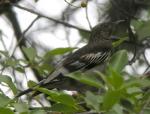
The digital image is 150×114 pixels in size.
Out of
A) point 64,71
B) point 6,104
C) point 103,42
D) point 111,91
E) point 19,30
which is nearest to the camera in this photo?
point 111,91

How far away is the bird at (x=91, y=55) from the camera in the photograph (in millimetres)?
4246

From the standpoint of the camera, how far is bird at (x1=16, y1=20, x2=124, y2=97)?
13.9 ft

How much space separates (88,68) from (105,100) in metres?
1.93

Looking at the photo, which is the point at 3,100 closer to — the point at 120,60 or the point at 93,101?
the point at 93,101

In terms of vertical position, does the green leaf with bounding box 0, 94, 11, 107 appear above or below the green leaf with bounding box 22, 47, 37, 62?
below

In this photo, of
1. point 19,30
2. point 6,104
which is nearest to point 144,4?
point 19,30

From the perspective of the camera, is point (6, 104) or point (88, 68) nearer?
point (6, 104)

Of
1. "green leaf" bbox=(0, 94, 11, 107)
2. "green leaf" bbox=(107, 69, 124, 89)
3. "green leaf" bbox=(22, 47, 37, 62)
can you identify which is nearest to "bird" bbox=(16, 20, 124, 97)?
"green leaf" bbox=(22, 47, 37, 62)

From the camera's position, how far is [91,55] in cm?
488

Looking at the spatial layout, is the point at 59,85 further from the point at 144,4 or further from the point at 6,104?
the point at 144,4

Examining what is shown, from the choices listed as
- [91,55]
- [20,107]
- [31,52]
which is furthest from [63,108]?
[91,55]

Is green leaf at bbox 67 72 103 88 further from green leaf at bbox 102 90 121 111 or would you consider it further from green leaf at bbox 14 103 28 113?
green leaf at bbox 14 103 28 113

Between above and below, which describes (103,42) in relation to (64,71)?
above

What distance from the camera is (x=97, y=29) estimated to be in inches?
225
